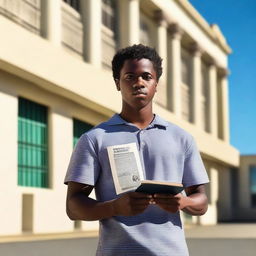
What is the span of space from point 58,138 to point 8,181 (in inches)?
166

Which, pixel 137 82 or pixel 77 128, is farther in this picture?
pixel 77 128

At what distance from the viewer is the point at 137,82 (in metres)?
2.86

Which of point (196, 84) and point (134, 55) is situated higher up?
point (196, 84)

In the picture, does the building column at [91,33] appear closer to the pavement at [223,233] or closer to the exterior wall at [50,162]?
the exterior wall at [50,162]

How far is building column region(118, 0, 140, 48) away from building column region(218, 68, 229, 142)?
20.7 meters

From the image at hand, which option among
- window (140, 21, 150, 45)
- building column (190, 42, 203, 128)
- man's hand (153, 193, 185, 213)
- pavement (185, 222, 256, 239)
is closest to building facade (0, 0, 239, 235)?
window (140, 21, 150, 45)

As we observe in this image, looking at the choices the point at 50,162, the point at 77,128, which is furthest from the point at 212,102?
the point at 50,162

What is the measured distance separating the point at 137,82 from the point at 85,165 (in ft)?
1.34

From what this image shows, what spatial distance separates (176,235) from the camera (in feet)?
9.00

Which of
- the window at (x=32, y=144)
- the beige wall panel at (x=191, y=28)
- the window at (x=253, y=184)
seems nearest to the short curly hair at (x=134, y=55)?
the window at (x=32, y=144)

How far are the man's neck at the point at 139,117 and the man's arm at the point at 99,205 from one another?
334 mm

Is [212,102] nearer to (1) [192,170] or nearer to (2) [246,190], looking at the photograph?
(2) [246,190]

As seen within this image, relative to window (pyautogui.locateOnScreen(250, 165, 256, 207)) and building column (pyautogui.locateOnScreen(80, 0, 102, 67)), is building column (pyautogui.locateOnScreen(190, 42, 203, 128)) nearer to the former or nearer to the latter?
window (pyautogui.locateOnScreen(250, 165, 256, 207))

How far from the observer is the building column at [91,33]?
97.6 feet
